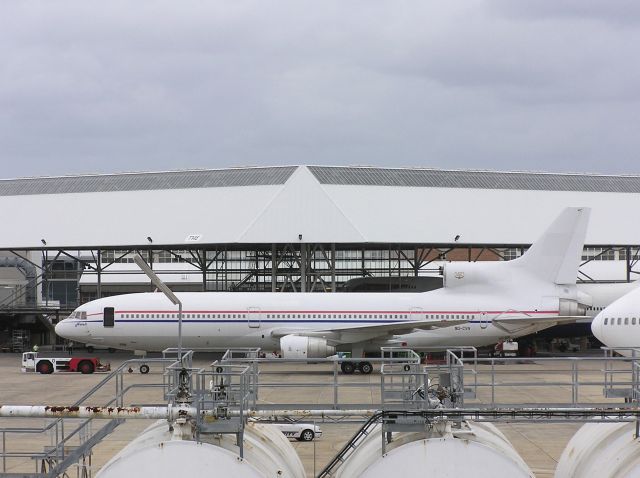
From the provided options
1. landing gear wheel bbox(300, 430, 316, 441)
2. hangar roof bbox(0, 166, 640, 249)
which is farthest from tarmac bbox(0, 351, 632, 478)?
hangar roof bbox(0, 166, 640, 249)

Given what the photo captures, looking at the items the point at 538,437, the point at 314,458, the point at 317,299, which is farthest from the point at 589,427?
the point at 317,299

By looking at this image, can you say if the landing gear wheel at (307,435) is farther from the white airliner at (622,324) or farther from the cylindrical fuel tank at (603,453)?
the cylindrical fuel tank at (603,453)

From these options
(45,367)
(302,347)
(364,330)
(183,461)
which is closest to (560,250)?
(364,330)

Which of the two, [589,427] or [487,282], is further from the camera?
[487,282]

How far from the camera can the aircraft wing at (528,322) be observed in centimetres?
5347

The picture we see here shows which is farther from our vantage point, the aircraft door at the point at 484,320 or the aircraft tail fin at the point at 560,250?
the aircraft tail fin at the point at 560,250

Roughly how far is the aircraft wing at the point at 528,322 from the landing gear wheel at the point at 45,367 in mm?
25896

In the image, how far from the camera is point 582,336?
67062 millimetres

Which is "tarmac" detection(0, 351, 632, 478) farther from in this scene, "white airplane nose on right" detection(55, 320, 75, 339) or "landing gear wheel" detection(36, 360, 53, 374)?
"white airplane nose on right" detection(55, 320, 75, 339)

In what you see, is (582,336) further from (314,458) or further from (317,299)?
(314,458)

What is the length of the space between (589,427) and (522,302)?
37114 millimetres

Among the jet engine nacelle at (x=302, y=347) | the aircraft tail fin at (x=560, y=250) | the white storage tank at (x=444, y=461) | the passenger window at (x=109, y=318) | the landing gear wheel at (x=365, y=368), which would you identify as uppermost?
the aircraft tail fin at (x=560, y=250)

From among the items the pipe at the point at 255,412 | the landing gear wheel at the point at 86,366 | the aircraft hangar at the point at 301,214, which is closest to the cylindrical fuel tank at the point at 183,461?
the pipe at the point at 255,412

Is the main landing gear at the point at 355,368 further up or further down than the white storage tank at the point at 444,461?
further up
